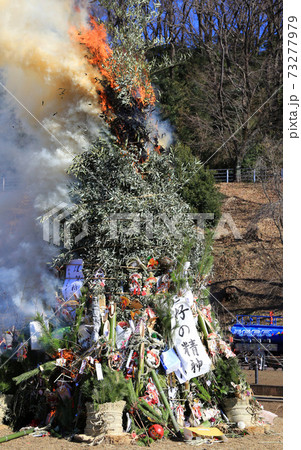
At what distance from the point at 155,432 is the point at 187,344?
122 cm

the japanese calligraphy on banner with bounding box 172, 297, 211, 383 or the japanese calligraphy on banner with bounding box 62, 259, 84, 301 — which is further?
the japanese calligraphy on banner with bounding box 62, 259, 84, 301

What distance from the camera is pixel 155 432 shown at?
651 cm

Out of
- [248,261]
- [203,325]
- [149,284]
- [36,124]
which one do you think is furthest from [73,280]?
[248,261]

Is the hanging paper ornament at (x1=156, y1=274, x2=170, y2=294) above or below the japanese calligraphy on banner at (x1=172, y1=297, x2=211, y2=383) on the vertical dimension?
above

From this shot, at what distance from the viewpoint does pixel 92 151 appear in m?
7.76

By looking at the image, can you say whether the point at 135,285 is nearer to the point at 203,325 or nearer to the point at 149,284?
the point at 149,284

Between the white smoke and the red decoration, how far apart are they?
2332 millimetres

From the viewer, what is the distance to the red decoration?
21.4 ft

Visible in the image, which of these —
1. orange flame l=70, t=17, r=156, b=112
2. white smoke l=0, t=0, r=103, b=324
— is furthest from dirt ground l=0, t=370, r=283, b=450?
orange flame l=70, t=17, r=156, b=112

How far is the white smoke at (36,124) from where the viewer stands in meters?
7.32

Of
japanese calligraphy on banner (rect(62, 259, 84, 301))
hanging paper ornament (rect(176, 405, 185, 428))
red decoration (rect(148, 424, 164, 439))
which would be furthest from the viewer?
japanese calligraphy on banner (rect(62, 259, 84, 301))

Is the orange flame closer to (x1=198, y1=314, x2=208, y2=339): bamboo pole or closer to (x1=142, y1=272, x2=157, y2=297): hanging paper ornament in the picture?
(x1=142, y1=272, x2=157, y2=297): hanging paper ornament

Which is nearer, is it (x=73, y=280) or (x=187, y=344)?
(x=187, y=344)
